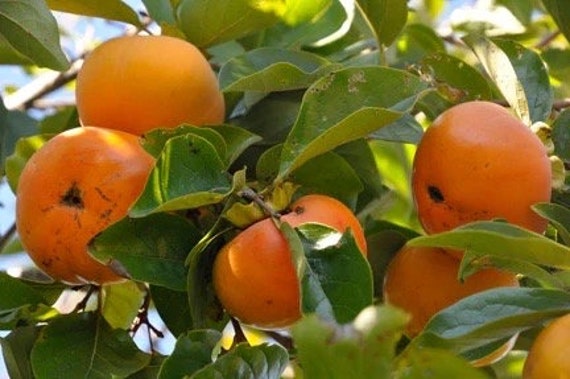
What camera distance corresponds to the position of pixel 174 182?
1.47m

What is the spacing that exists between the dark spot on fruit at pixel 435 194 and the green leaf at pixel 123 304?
1.76 ft

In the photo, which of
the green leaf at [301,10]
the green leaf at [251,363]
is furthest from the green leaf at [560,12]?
the green leaf at [251,363]

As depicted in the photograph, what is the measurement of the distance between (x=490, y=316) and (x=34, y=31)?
0.80m

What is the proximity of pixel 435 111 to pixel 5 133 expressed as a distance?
28.8 inches

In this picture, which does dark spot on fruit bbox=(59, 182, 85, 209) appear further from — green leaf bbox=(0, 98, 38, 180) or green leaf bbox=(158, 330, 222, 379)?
green leaf bbox=(0, 98, 38, 180)

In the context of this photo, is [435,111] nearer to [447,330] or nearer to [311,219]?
[311,219]

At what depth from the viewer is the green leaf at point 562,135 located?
1.74 m

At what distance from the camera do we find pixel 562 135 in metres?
1.75

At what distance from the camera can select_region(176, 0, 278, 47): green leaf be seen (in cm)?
181

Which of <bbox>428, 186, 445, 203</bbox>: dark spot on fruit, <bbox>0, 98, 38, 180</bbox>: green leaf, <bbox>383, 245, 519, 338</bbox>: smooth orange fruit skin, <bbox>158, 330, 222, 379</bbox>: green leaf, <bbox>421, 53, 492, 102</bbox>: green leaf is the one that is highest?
<bbox>428, 186, 445, 203</bbox>: dark spot on fruit

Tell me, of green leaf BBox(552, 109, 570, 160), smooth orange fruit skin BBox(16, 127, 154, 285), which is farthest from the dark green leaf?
smooth orange fruit skin BBox(16, 127, 154, 285)

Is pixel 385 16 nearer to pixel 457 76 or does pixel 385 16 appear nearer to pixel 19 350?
pixel 457 76

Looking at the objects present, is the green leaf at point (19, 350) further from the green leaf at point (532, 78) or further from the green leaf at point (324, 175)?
the green leaf at point (532, 78)

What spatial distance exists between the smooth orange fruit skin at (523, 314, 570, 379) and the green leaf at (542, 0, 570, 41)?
71 cm
